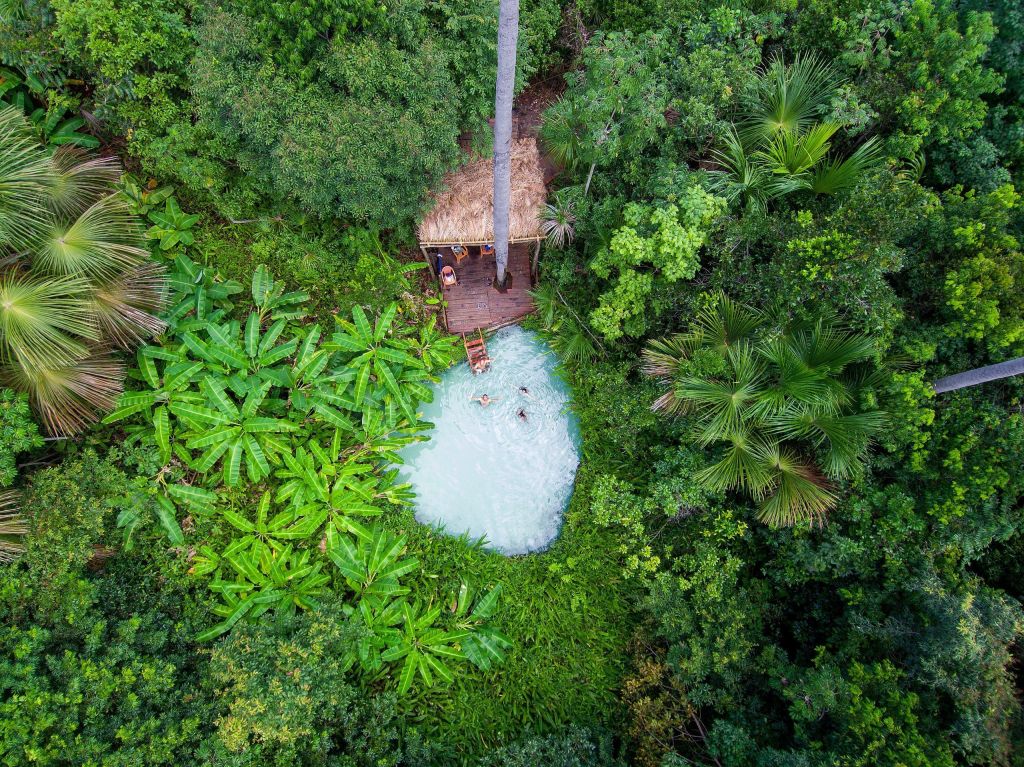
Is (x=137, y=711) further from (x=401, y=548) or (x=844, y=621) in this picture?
(x=844, y=621)

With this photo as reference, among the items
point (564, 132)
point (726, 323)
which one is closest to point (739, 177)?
point (726, 323)

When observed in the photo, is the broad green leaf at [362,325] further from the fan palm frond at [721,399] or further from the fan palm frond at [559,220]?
the fan palm frond at [721,399]

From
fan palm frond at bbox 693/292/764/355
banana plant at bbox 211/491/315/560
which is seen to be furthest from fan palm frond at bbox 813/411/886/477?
banana plant at bbox 211/491/315/560

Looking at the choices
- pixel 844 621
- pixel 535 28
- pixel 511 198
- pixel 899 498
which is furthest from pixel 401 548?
pixel 535 28

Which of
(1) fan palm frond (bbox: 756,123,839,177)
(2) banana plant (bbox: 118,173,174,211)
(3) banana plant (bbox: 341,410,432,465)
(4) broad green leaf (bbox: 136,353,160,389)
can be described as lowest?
(3) banana plant (bbox: 341,410,432,465)

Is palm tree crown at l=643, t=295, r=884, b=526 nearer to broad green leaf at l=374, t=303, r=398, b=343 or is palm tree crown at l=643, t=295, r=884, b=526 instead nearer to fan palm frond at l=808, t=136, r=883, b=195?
fan palm frond at l=808, t=136, r=883, b=195
